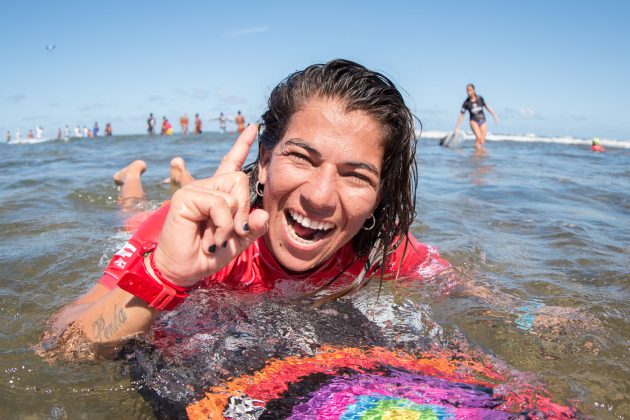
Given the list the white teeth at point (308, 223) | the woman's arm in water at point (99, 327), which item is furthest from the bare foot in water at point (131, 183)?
the white teeth at point (308, 223)

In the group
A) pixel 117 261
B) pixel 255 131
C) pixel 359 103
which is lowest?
pixel 117 261

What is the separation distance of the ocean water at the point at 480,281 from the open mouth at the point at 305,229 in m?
0.84

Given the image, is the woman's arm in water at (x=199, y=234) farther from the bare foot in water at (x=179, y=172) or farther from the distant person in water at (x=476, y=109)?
the distant person in water at (x=476, y=109)

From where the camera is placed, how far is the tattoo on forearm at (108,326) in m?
1.97

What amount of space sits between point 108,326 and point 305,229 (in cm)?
92

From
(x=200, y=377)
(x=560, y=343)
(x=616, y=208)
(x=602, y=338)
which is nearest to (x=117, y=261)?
(x=200, y=377)

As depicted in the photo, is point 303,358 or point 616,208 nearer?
point 303,358

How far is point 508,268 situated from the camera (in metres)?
3.97

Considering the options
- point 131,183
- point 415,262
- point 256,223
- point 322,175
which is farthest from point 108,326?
point 131,183

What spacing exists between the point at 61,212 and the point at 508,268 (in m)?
4.73

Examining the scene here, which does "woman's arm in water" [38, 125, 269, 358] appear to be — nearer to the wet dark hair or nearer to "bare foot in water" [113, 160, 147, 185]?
the wet dark hair

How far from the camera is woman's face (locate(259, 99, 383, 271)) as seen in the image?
220cm

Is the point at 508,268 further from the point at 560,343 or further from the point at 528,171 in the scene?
the point at 528,171

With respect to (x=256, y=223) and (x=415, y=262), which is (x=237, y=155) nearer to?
(x=256, y=223)
